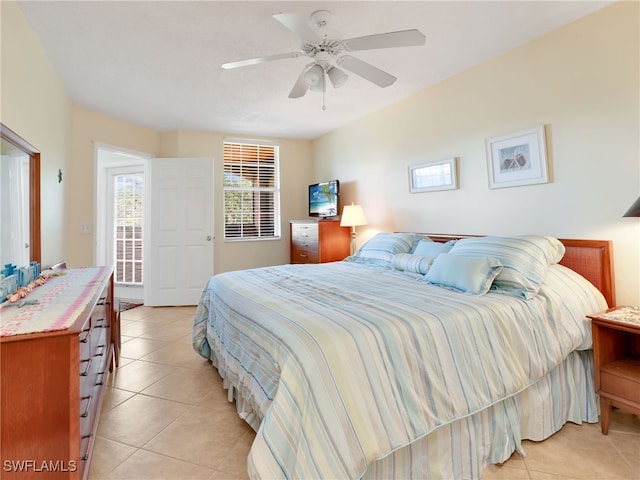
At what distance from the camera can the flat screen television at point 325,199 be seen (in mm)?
4652

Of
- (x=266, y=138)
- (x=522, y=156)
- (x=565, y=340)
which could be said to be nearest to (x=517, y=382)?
(x=565, y=340)

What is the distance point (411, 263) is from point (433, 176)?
3.84 ft

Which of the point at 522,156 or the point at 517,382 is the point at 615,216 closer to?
the point at 522,156

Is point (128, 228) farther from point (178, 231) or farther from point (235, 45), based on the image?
point (235, 45)

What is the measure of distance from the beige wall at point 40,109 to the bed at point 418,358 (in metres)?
1.63

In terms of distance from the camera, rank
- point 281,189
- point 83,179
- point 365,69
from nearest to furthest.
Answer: point 365,69
point 83,179
point 281,189

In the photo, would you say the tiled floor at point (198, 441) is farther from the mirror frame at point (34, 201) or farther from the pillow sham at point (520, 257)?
the mirror frame at point (34, 201)

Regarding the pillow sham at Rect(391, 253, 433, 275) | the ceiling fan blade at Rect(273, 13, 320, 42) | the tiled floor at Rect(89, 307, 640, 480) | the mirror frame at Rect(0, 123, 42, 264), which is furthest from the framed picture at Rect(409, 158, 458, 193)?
the mirror frame at Rect(0, 123, 42, 264)

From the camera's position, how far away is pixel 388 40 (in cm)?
186

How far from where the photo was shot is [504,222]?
2811 millimetres

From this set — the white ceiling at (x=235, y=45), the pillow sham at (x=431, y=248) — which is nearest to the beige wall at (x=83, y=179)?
the white ceiling at (x=235, y=45)

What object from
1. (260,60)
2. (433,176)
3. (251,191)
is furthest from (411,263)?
(251,191)

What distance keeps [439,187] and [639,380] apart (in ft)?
6.98

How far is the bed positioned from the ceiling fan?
4.55ft
